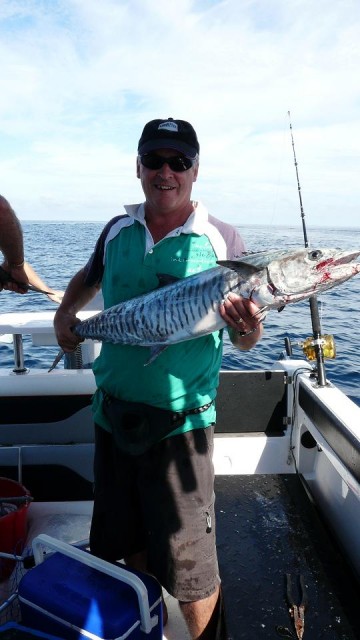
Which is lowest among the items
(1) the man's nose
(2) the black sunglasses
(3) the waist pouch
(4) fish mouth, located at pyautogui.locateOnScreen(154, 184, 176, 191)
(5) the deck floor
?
(5) the deck floor

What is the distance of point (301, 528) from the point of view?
11.4 feet

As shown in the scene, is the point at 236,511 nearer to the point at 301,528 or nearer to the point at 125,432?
the point at 301,528

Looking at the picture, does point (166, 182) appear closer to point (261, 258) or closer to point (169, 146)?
point (169, 146)

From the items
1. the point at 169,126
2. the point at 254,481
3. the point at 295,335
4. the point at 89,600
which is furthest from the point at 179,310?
the point at 295,335

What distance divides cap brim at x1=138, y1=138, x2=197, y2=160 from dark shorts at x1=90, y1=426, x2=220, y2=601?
4.29 feet

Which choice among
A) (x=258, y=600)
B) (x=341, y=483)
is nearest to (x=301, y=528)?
(x=341, y=483)

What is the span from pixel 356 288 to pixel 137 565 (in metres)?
18.0

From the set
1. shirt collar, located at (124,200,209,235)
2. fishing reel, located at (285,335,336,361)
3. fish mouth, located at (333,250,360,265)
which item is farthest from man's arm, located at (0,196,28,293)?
fishing reel, located at (285,335,336,361)

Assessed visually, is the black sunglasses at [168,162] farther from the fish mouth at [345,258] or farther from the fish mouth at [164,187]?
the fish mouth at [345,258]

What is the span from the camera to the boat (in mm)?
2852

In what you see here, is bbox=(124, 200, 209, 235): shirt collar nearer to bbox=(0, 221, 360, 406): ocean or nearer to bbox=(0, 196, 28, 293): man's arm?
bbox=(0, 196, 28, 293): man's arm

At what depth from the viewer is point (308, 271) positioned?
2029 mm

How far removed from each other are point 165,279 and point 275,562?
2.02 metres

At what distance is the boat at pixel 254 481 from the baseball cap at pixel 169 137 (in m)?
1.56
